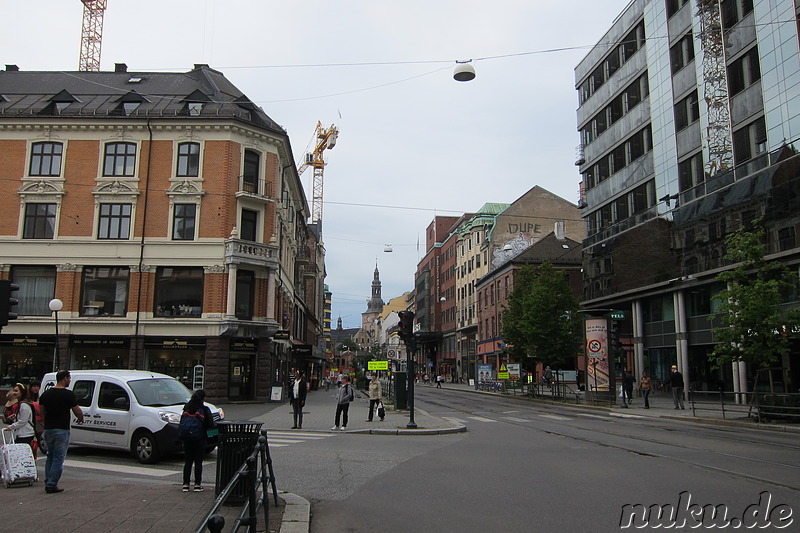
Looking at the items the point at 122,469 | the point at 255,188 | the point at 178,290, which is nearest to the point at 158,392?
the point at 122,469

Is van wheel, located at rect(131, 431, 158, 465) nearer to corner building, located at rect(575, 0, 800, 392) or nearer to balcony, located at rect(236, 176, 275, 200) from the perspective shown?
balcony, located at rect(236, 176, 275, 200)

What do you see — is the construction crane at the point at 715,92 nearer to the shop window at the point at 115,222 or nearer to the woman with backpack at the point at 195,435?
the shop window at the point at 115,222

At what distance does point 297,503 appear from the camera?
7.97 meters

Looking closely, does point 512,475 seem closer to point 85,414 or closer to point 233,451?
point 233,451

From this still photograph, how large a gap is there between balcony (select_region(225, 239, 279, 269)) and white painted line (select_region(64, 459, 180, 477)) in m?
19.2

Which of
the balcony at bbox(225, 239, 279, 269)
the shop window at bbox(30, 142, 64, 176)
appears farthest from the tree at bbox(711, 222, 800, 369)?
the shop window at bbox(30, 142, 64, 176)

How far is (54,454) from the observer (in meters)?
8.51

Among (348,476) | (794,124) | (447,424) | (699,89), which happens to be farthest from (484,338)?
(348,476)

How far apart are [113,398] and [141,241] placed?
793 inches

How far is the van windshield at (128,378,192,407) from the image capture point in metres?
12.7

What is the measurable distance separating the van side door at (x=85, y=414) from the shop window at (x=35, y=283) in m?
20.9

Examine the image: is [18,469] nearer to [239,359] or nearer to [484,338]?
[239,359]

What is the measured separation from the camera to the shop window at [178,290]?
102ft

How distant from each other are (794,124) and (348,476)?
87.8 feet
